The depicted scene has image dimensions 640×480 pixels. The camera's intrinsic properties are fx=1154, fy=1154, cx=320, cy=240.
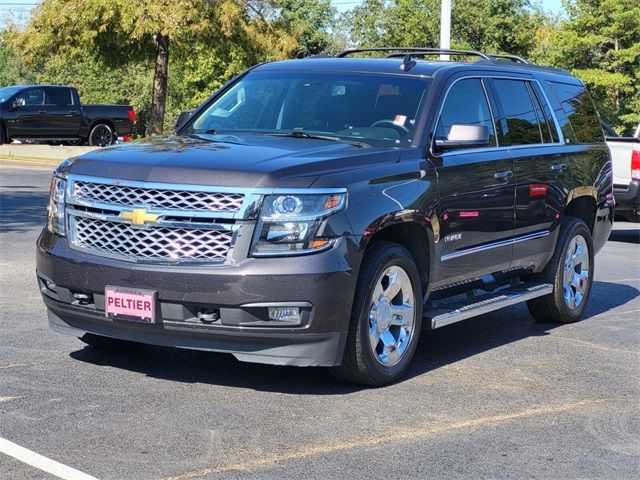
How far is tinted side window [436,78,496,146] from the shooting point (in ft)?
24.8

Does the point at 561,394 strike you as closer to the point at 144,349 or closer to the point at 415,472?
the point at 415,472

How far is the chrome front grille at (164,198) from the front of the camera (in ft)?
20.0

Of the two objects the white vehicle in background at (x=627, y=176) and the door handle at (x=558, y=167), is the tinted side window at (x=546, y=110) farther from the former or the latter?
the white vehicle in background at (x=627, y=176)

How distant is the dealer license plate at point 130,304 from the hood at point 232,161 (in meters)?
0.62

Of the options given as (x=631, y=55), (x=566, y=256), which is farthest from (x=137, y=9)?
(x=566, y=256)

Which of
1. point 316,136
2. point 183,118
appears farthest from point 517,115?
point 183,118

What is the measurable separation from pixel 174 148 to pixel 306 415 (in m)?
1.86

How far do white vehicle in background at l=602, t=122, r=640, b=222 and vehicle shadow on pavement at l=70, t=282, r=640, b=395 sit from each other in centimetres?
739

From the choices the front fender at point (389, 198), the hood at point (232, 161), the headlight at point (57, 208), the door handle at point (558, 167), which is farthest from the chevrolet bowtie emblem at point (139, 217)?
the door handle at point (558, 167)

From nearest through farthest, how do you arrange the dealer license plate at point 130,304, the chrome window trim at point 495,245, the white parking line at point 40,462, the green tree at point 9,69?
the white parking line at point 40,462 → the dealer license plate at point 130,304 → the chrome window trim at point 495,245 → the green tree at point 9,69

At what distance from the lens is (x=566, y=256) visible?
8977 mm

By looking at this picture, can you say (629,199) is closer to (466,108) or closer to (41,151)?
(466,108)

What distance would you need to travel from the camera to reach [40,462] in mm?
4992

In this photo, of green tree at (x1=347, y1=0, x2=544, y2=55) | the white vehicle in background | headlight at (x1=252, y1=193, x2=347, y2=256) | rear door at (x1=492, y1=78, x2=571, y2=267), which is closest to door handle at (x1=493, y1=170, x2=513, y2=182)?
rear door at (x1=492, y1=78, x2=571, y2=267)
